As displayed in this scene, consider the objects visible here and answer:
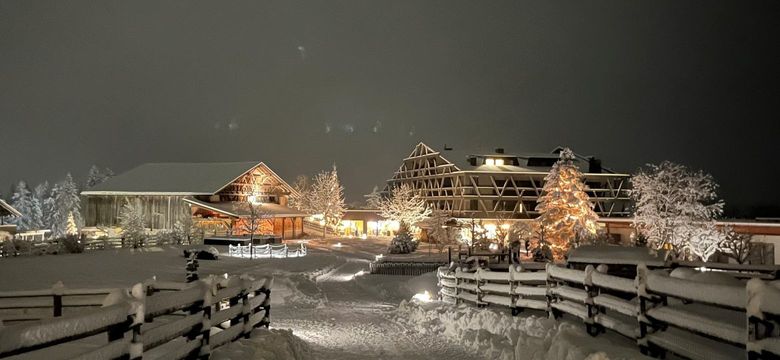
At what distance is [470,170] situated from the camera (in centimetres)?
6456

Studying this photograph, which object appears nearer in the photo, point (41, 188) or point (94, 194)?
point (94, 194)

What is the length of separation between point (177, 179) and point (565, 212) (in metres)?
41.9

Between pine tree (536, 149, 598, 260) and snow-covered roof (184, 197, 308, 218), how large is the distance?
95.1 feet

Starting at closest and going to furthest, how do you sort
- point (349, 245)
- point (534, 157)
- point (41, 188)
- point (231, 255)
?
point (231, 255) < point (349, 245) < point (534, 157) < point (41, 188)

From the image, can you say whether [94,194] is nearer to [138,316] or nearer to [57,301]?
[57,301]

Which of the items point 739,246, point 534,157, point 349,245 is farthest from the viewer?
point 534,157

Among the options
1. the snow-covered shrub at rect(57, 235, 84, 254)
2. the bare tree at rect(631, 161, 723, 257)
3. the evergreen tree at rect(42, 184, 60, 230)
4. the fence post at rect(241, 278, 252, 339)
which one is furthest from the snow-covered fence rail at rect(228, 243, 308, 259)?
the evergreen tree at rect(42, 184, 60, 230)

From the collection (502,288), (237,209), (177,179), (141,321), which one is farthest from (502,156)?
(141,321)

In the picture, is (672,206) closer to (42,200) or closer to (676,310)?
(676,310)

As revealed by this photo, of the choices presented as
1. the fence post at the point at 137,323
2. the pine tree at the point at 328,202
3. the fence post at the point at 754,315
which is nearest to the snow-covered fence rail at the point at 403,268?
the fence post at the point at 137,323

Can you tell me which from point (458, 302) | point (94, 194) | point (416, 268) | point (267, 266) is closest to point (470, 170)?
point (416, 268)

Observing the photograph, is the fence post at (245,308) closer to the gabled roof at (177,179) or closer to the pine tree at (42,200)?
the gabled roof at (177,179)

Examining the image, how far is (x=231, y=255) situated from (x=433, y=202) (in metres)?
32.7

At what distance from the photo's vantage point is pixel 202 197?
6097 cm
